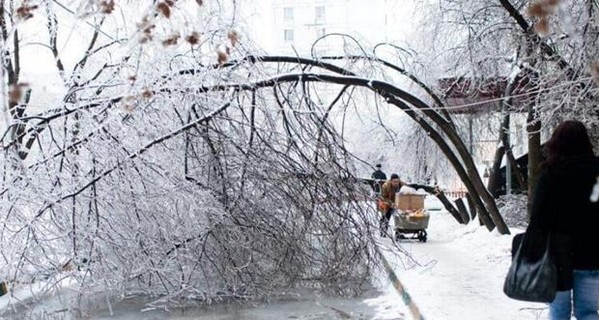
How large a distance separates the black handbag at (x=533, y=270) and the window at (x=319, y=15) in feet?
42.2

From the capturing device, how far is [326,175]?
354 inches

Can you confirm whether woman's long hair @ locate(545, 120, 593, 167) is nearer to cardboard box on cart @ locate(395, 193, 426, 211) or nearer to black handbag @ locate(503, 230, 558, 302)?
black handbag @ locate(503, 230, 558, 302)

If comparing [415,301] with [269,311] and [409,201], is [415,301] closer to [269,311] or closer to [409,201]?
[269,311]

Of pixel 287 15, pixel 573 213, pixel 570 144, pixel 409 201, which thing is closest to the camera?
pixel 573 213

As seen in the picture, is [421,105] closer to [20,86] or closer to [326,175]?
[326,175]

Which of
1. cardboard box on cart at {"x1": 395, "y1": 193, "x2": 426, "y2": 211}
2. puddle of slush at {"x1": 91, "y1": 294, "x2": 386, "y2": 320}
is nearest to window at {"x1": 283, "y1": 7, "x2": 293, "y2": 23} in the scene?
cardboard box on cart at {"x1": 395, "y1": 193, "x2": 426, "y2": 211}

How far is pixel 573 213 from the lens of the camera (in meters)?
3.96

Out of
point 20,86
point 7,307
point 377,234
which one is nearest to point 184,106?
point 377,234

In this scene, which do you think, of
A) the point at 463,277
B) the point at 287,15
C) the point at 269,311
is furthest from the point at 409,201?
the point at 269,311

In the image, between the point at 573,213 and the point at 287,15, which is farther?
the point at 287,15

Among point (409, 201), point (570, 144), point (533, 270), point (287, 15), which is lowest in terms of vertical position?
point (533, 270)

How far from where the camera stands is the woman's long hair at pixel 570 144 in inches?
159

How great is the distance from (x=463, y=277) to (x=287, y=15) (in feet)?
33.4

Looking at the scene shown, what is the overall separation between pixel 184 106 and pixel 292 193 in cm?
177
